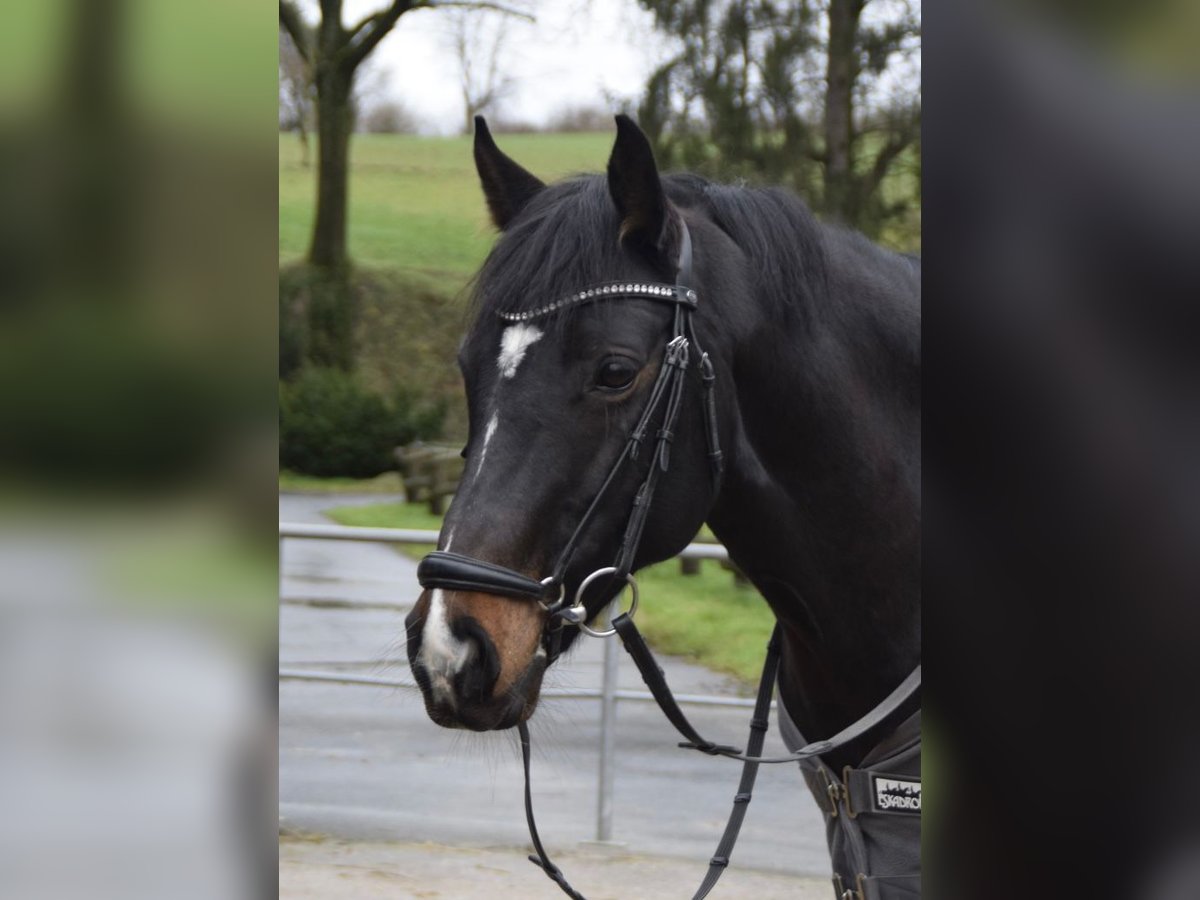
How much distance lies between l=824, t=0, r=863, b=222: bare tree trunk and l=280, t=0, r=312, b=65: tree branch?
4.60 meters

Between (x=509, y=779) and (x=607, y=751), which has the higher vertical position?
(x=607, y=751)

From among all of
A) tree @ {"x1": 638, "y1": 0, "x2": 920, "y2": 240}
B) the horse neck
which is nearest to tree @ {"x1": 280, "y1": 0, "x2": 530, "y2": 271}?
tree @ {"x1": 638, "y1": 0, "x2": 920, "y2": 240}

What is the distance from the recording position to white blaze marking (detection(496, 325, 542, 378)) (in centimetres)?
192

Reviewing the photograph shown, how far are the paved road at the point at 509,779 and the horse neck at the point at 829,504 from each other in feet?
8.97

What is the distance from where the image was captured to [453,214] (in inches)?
547

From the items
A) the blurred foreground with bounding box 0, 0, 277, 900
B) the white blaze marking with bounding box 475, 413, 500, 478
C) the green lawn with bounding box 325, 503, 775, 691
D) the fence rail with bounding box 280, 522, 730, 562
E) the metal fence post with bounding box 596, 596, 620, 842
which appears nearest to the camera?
the blurred foreground with bounding box 0, 0, 277, 900

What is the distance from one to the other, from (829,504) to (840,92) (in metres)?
7.83

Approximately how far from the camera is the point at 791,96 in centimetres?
967

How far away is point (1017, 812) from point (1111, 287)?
0.28 m

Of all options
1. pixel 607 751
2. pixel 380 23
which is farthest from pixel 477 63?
pixel 607 751

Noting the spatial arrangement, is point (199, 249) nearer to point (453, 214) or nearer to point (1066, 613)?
point (1066, 613)

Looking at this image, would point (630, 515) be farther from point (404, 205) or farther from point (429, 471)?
point (404, 205)

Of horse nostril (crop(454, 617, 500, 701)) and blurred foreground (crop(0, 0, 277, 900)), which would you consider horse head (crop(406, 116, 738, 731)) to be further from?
blurred foreground (crop(0, 0, 277, 900))

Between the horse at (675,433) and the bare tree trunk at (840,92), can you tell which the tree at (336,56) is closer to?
the bare tree trunk at (840,92)
